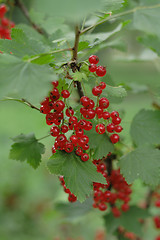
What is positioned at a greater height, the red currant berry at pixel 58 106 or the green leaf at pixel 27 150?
the red currant berry at pixel 58 106

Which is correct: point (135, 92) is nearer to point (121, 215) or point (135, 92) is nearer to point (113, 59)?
point (113, 59)

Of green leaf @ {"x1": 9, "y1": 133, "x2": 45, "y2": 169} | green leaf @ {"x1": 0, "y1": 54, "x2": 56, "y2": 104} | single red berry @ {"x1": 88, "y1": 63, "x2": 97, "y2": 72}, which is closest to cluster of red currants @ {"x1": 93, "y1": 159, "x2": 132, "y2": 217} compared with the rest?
green leaf @ {"x1": 9, "y1": 133, "x2": 45, "y2": 169}

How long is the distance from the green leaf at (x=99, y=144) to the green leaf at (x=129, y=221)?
0.64 m

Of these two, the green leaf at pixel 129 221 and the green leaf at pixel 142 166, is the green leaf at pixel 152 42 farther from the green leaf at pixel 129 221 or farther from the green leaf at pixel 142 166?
the green leaf at pixel 129 221

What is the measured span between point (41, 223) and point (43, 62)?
3.20 metres

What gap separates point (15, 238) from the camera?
3203 millimetres

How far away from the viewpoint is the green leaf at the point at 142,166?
43.9 inches

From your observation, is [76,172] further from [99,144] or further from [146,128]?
[146,128]

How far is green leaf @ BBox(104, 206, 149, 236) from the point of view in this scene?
1581mm

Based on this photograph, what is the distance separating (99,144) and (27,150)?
1.15 ft

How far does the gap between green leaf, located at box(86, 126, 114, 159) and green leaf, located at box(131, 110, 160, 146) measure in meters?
0.22

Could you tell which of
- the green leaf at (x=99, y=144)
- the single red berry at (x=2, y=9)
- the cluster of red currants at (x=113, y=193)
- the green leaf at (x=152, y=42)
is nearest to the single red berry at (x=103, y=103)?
the green leaf at (x=99, y=144)

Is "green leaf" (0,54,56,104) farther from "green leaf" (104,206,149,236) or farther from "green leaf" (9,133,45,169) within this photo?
"green leaf" (104,206,149,236)

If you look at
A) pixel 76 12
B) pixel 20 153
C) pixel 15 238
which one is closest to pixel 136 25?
pixel 76 12
